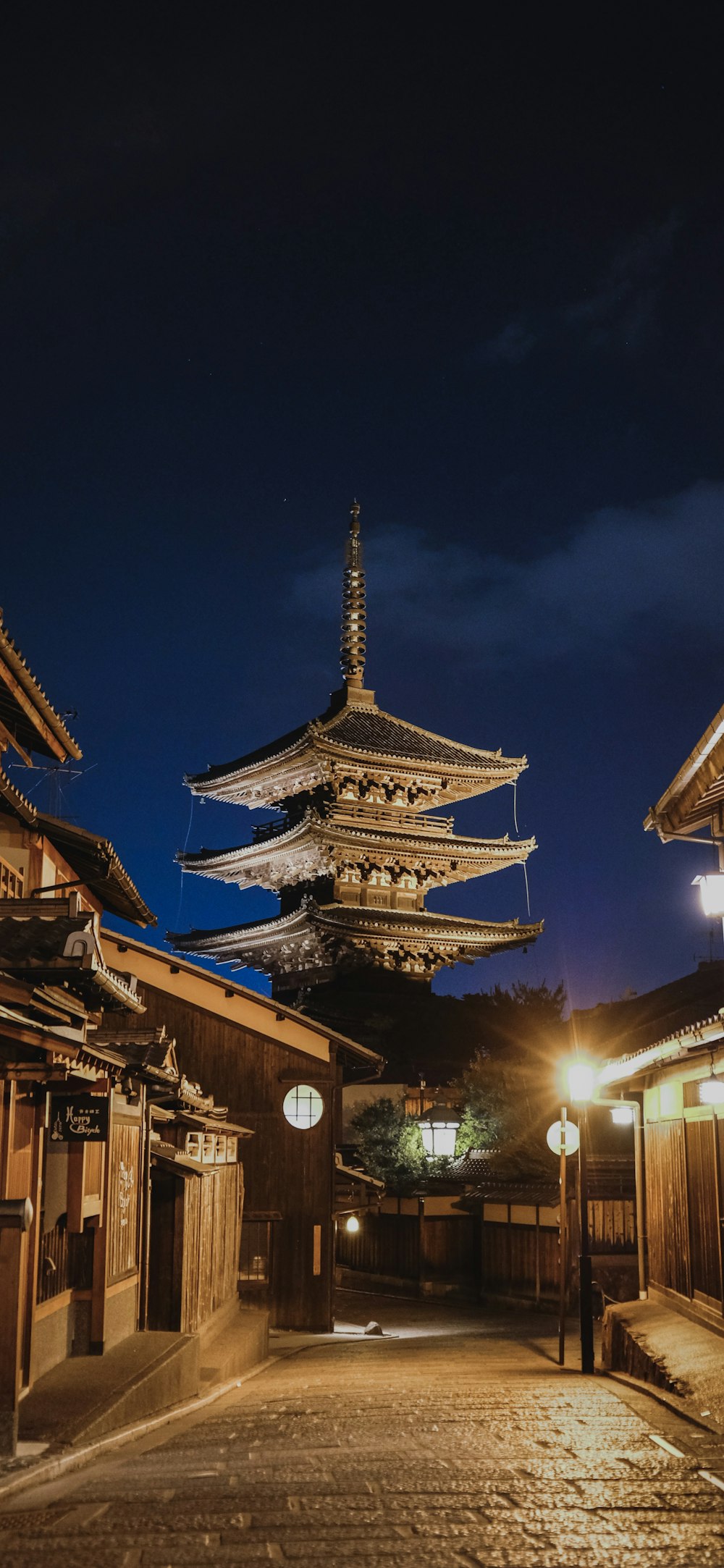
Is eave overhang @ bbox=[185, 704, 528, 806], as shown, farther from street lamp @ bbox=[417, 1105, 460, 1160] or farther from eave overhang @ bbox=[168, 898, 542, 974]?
street lamp @ bbox=[417, 1105, 460, 1160]

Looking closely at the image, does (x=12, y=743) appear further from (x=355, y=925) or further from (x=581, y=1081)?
(x=355, y=925)

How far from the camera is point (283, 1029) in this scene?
26.5 meters


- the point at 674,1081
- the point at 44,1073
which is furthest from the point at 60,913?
the point at 674,1081

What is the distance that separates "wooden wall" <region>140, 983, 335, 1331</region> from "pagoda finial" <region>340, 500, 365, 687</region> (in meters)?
22.0

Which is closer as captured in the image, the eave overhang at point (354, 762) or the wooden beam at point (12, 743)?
the wooden beam at point (12, 743)

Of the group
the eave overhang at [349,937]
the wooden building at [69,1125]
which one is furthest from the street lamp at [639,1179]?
the eave overhang at [349,937]

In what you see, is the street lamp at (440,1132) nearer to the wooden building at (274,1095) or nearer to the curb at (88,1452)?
the wooden building at (274,1095)

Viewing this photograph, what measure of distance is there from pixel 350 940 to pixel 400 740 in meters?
7.25

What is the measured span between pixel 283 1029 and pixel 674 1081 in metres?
12.0

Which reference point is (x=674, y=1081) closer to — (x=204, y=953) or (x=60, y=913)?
(x=60, y=913)

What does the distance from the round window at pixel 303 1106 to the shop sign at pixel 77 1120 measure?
48.4 feet

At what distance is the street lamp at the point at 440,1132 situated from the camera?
34.3 meters

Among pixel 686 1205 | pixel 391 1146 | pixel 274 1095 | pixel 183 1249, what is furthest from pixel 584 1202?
pixel 391 1146

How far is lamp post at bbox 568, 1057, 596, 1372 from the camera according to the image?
15.0 m
